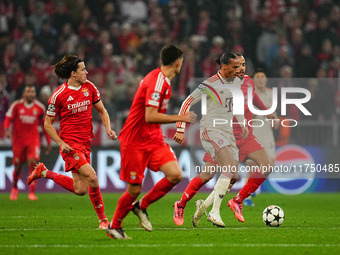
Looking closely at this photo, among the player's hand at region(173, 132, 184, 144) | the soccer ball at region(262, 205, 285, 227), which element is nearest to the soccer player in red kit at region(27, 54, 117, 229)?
the player's hand at region(173, 132, 184, 144)

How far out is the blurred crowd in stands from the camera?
61.0 ft

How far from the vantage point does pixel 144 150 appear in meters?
8.21

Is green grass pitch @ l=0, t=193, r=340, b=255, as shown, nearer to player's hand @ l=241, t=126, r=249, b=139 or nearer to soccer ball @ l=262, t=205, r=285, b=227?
soccer ball @ l=262, t=205, r=285, b=227

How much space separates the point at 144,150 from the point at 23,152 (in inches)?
322

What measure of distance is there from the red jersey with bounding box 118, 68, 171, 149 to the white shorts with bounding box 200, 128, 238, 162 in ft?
6.38

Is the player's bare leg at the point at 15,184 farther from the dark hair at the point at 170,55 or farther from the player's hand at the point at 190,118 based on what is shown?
the player's hand at the point at 190,118

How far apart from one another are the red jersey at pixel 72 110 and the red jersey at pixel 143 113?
1761mm

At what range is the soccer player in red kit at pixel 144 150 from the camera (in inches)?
318

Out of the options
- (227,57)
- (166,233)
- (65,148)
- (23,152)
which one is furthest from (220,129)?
(23,152)

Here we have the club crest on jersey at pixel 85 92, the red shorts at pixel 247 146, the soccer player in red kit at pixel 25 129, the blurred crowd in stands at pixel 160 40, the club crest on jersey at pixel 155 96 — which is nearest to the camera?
the club crest on jersey at pixel 155 96

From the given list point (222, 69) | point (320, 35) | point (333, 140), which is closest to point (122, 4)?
point (320, 35)

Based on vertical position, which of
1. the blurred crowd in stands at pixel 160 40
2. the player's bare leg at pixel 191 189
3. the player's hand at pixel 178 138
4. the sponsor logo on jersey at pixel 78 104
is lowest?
the player's bare leg at pixel 191 189

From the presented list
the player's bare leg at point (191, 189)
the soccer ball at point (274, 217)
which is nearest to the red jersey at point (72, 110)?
the player's bare leg at point (191, 189)

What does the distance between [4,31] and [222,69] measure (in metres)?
11.5
